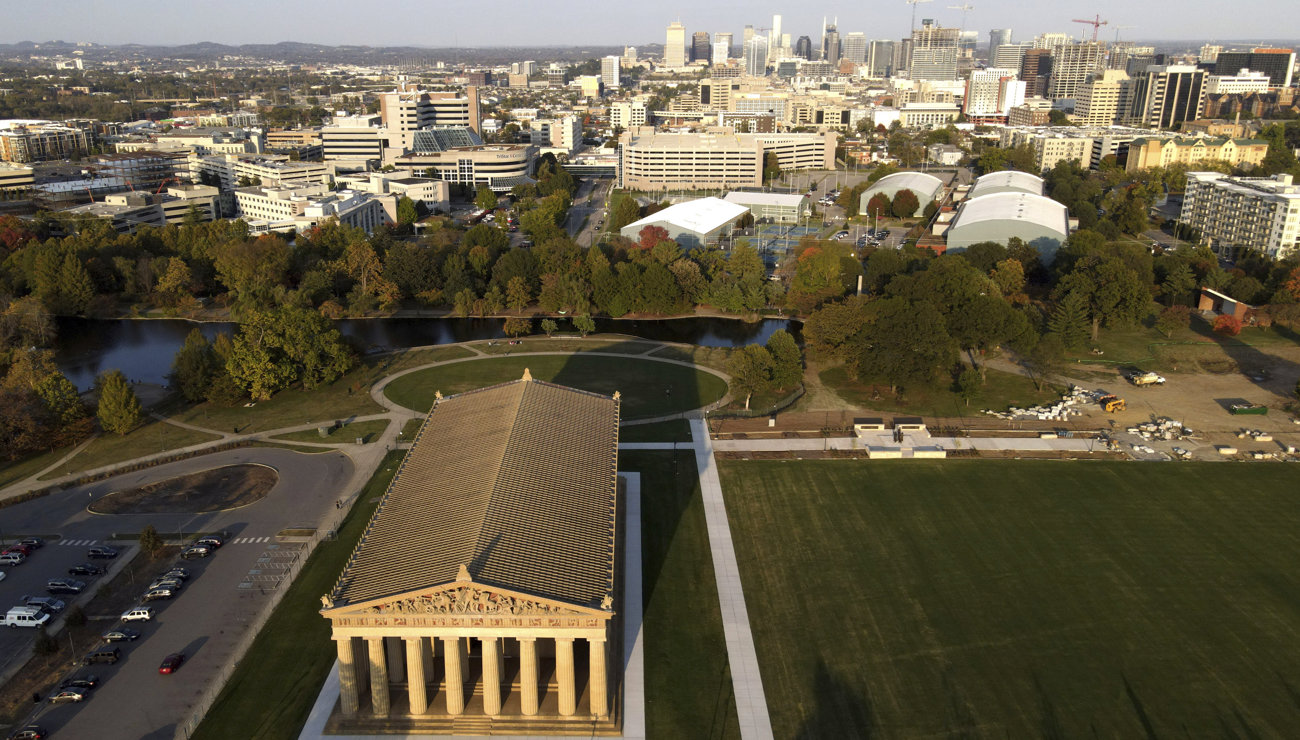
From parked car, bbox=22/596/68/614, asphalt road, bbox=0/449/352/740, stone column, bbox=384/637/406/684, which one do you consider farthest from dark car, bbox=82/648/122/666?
stone column, bbox=384/637/406/684

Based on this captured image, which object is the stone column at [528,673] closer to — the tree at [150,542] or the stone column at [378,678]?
the stone column at [378,678]

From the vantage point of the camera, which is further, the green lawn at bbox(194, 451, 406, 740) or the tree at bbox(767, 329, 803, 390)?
the tree at bbox(767, 329, 803, 390)

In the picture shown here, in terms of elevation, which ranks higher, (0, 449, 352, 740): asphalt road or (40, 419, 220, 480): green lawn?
(40, 419, 220, 480): green lawn

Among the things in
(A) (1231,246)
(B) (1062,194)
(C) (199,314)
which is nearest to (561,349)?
(C) (199,314)

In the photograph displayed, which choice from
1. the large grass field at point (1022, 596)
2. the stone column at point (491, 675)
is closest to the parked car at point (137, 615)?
the stone column at point (491, 675)

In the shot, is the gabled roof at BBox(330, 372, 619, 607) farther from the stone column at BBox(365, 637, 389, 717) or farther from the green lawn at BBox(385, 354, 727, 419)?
the green lawn at BBox(385, 354, 727, 419)

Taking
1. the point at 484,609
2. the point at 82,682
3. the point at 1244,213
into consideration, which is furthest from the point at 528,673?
the point at 1244,213

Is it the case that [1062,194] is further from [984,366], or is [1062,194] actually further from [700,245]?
[984,366]
